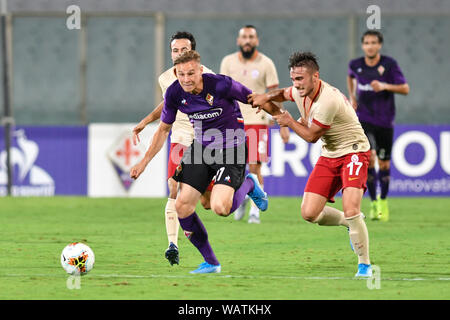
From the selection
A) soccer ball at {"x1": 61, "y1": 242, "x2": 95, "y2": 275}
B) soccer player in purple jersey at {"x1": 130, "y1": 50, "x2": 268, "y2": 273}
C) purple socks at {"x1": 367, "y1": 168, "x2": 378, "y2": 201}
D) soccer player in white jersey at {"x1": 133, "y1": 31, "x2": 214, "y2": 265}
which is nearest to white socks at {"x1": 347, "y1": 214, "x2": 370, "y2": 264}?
soccer player in purple jersey at {"x1": 130, "y1": 50, "x2": 268, "y2": 273}

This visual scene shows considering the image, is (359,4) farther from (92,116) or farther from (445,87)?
(92,116)

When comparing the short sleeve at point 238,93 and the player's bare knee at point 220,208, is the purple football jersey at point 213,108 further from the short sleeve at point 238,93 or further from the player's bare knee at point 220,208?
the player's bare knee at point 220,208

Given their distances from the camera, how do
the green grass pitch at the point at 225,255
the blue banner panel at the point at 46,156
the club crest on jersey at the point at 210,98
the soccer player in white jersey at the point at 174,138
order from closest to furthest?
the green grass pitch at the point at 225,255, the club crest on jersey at the point at 210,98, the soccer player in white jersey at the point at 174,138, the blue banner panel at the point at 46,156

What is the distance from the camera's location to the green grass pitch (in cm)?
759

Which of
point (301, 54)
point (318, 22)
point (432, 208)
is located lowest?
point (432, 208)

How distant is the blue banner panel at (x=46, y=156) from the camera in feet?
54.5

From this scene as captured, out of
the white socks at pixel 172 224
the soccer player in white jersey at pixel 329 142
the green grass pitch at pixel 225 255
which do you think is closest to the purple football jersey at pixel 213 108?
the soccer player in white jersey at pixel 329 142

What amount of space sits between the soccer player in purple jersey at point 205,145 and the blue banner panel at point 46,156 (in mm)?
8104

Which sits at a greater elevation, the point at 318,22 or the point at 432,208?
the point at 318,22

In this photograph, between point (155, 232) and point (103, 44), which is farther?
point (103, 44)

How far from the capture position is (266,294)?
740cm

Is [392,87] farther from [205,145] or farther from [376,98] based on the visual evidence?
[205,145]
